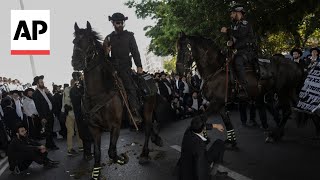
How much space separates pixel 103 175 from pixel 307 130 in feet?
20.3

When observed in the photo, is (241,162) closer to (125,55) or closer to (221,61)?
(221,61)

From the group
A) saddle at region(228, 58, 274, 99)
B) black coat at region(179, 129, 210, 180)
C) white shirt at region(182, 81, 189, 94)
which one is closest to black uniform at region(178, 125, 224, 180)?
black coat at region(179, 129, 210, 180)

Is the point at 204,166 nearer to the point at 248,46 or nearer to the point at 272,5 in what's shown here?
the point at 248,46

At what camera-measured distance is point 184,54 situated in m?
9.83

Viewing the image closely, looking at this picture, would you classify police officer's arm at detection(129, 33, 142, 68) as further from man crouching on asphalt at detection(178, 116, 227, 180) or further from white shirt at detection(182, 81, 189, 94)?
white shirt at detection(182, 81, 189, 94)

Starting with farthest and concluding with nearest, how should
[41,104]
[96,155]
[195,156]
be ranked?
[41,104] < [96,155] < [195,156]

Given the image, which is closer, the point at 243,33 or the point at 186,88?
the point at 243,33

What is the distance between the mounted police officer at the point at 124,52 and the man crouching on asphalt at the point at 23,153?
10.4 feet

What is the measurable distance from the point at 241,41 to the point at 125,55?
9.56ft

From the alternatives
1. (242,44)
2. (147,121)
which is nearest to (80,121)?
(147,121)

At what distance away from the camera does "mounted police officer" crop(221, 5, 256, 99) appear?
1001 centimetres

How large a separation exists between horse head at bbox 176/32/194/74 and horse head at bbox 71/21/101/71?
2370 millimetres

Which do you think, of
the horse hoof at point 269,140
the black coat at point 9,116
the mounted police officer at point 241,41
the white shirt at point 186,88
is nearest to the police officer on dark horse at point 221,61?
the mounted police officer at point 241,41

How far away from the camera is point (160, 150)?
11.0 m
